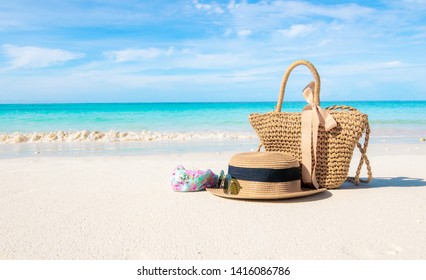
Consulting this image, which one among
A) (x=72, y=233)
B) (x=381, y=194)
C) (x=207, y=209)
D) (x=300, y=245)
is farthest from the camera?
(x=381, y=194)

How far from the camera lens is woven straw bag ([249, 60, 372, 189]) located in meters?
3.98

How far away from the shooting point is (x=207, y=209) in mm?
3498

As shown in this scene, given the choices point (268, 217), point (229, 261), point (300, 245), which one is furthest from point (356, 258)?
point (268, 217)

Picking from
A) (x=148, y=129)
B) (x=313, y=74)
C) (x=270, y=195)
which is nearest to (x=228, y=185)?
(x=270, y=195)

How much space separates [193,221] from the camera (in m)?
3.16

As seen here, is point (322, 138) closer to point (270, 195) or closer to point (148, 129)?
point (270, 195)

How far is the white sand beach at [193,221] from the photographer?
2568 millimetres

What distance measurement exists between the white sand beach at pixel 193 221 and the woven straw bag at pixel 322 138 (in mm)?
210

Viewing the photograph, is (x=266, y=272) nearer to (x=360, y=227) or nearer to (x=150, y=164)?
(x=360, y=227)

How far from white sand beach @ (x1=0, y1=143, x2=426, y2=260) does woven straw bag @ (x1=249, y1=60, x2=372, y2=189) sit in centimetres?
21

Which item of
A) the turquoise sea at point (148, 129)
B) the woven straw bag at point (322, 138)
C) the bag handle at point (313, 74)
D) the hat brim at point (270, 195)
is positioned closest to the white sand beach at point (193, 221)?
the hat brim at point (270, 195)

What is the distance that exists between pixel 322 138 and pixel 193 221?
1556 millimetres

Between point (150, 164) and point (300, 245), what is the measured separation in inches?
141

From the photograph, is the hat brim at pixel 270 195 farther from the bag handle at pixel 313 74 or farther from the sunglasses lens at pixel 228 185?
the bag handle at pixel 313 74
